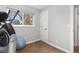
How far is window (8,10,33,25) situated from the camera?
5.18 ft

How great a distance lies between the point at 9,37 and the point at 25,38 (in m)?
0.34

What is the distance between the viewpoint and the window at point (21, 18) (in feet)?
5.18

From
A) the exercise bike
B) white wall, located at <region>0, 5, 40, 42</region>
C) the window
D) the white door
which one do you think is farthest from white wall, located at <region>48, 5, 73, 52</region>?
the exercise bike

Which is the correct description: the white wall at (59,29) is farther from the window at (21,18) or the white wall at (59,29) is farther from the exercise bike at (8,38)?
the exercise bike at (8,38)

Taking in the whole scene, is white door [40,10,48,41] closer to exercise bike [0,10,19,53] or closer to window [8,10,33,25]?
window [8,10,33,25]

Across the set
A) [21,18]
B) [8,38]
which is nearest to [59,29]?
[21,18]

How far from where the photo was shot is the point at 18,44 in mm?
1754

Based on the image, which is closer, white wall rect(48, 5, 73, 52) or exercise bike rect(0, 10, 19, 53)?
exercise bike rect(0, 10, 19, 53)

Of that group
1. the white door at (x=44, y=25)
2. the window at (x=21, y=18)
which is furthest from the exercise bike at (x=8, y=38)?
the white door at (x=44, y=25)
